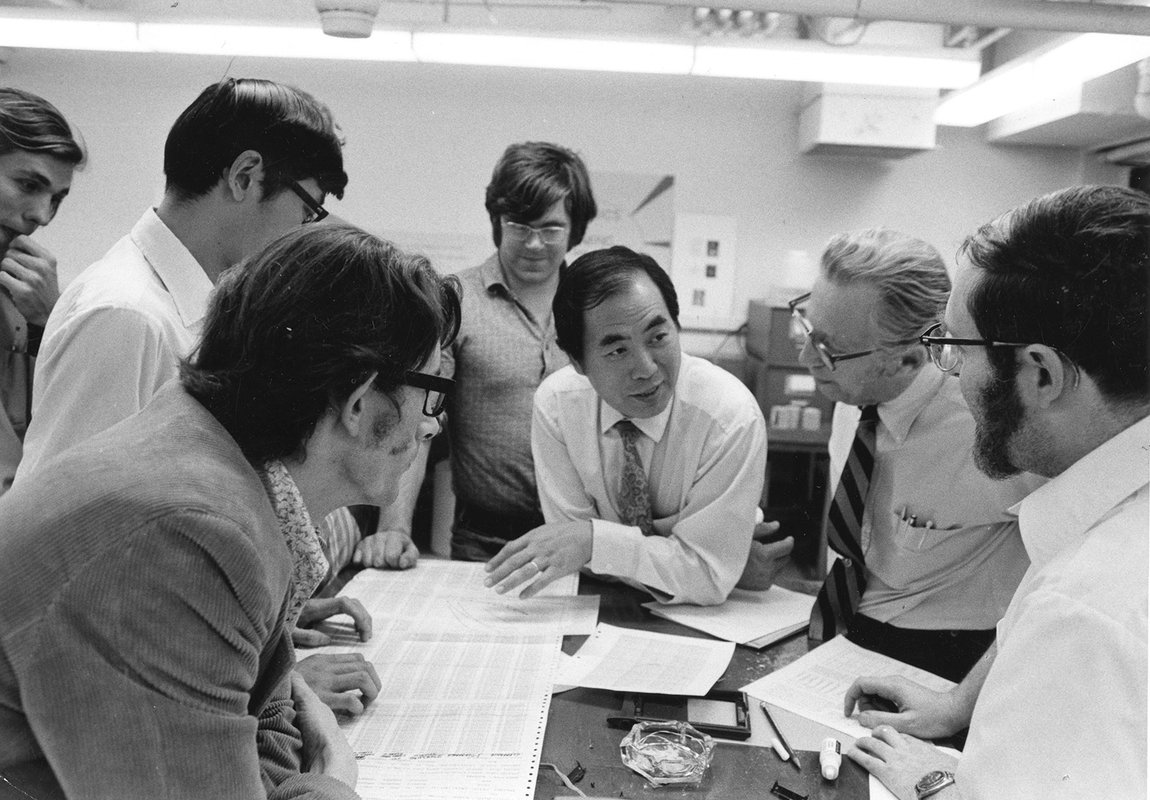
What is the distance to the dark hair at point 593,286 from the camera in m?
1.92

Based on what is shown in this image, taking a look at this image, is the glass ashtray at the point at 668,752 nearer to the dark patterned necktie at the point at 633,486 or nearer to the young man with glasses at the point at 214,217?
the young man with glasses at the point at 214,217

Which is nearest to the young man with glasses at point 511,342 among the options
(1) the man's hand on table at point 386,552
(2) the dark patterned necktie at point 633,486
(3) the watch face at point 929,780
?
(1) the man's hand on table at point 386,552

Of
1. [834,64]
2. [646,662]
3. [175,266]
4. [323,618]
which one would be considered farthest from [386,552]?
[834,64]

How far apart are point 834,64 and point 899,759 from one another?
1.78m

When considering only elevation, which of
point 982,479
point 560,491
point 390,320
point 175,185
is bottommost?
point 560,491

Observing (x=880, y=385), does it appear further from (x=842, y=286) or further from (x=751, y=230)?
(x=751, y=230)

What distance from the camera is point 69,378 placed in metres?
1.26

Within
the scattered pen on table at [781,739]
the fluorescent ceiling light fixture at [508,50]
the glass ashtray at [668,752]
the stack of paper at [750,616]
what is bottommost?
the stack of paper at [750,616]

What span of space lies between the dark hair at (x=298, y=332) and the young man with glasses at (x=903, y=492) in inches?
43.8

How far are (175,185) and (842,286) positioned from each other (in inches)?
51.1

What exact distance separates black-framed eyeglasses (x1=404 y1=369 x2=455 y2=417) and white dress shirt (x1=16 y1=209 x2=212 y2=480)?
1.33 ft

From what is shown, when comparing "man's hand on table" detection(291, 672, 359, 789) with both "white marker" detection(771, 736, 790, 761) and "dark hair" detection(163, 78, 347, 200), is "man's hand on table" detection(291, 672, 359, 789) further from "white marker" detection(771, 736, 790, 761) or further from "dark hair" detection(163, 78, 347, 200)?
"dark hair" detection(163, 78, 347, 200)

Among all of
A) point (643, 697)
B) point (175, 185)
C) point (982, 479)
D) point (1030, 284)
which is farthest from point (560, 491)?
point (1030, 284)

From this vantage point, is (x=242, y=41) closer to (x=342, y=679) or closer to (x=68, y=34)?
(x=68, y=34)
